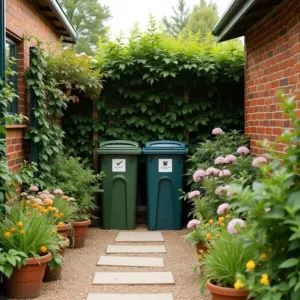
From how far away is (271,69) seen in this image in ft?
21.7

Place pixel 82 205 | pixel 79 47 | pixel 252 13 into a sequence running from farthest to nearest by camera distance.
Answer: pixel 79 47 → pixel 82 205 → pixel 252 13

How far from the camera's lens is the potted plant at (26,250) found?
15.8 feet

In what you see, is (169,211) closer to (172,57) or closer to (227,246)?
(172,57)

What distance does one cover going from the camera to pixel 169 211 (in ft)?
27.7

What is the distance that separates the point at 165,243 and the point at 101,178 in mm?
1611

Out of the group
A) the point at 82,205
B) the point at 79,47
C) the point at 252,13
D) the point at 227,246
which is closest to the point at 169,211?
the point at 82,205

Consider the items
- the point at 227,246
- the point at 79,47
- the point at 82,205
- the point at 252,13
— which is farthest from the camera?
the point at 79,47

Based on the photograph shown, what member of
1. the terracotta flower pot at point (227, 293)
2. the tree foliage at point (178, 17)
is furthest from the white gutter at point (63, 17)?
the tree foliage at point (178, 17)

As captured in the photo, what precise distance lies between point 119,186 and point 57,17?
2705 mm

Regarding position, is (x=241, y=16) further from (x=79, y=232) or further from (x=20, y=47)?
(x=79, y=232)

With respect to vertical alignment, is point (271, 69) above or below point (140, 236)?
above

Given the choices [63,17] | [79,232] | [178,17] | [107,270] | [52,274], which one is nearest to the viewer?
[52,274]

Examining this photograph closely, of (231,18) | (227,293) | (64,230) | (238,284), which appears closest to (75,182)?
(64,230)

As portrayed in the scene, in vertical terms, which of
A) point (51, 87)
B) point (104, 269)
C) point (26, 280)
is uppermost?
point (51, 87)
